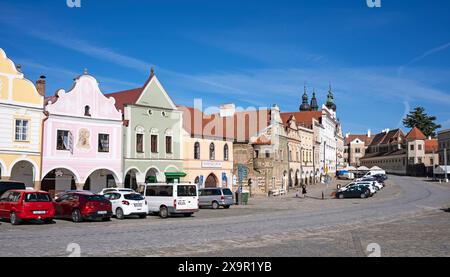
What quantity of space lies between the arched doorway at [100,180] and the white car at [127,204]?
486 inches

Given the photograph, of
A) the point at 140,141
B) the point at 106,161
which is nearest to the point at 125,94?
the point at 140,141

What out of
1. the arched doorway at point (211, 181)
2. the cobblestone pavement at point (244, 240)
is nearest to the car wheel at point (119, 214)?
the cobblestone pavement at point (244, 240)

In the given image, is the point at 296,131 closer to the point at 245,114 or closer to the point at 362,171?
the point at 245,114

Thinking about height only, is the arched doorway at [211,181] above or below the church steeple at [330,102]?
below

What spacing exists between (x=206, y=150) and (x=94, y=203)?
25710 mm

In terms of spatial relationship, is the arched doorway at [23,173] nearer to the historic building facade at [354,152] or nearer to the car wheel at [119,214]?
the car wheel at [119,214]

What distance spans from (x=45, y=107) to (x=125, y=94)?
10604 mm

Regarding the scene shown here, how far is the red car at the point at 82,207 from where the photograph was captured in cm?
2658

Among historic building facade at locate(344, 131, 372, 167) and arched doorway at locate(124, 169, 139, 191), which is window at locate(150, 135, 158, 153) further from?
historic building facade at locate(344, 131, 372, 167)

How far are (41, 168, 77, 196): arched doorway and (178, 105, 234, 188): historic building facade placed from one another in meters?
11.9

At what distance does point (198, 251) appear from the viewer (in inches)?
598

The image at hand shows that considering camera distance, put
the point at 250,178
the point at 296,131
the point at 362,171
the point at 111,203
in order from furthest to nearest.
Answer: the point at 362,171, the point at 296,131, the point at 250,178, the point at 111,203

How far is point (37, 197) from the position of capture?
2505cm

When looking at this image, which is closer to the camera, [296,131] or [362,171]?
[296,131]
